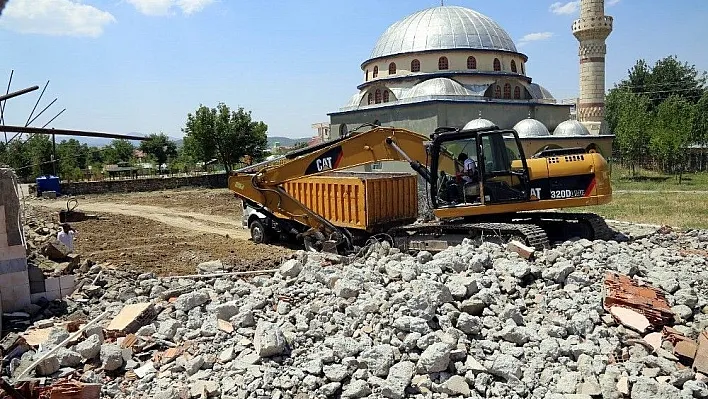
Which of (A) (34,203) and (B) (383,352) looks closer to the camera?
(B) (383,352)

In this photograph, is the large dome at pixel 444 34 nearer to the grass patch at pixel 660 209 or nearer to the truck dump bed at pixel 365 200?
the grass patch at pixel 660 209

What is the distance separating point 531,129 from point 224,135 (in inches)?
759

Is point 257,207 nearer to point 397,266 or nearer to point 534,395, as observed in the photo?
point 397,266

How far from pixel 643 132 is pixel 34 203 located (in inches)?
1366

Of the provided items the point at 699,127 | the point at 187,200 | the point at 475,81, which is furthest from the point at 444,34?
the point at 699,127

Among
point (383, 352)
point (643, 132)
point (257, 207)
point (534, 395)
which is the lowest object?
point (534, 395)

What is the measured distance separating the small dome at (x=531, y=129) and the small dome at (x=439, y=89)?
3281 mm

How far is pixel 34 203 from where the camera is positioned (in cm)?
2619

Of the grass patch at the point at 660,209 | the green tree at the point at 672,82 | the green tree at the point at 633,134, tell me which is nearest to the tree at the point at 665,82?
the green tree at the point at 672,82

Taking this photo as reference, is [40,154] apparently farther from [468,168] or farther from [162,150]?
[468,168]

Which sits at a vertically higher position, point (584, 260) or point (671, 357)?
point (584, 260)

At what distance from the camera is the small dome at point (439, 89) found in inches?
1158

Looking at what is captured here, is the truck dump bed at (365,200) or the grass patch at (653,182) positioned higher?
the truck dump bed at (365,200)

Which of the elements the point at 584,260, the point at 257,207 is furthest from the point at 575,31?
the point at 584,260
